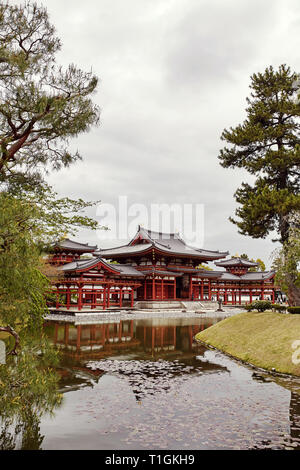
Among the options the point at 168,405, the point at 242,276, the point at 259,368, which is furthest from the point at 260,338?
the point at 242,276

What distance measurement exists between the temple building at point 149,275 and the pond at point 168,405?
1858cm

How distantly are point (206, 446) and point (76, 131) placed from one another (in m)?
6.93

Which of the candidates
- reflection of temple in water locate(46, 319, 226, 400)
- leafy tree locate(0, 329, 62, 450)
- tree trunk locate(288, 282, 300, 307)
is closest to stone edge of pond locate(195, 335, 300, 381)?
reflection of temple in water locate(46, 319, 226, 400)

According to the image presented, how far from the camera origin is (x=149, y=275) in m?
41.3

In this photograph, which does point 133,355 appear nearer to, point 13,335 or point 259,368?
point 259,368

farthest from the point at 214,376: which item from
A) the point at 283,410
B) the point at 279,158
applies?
the point at 279,158

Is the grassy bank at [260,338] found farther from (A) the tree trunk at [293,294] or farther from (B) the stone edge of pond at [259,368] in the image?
(A) the tree trunk at [293,294]

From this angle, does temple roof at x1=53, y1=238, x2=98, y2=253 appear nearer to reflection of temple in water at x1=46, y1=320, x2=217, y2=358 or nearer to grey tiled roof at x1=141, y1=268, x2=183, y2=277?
grey tiled roof at x1=141, y1=268, x2=183, y2=277

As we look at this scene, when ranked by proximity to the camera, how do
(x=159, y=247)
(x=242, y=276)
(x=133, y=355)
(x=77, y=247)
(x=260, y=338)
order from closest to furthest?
(x=133, y=355) < (x=260, y=338) < (x=159, y=247) < (x=77, y=247) < (x=242, y=276)

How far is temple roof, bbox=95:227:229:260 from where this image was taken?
145ft

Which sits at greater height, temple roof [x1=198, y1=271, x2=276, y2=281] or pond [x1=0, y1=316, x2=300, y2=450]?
temple roof [x1=198, y1=271, x2=276, y2=281]

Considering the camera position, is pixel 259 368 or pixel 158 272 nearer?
pixel 259 368

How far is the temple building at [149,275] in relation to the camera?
3331 cm

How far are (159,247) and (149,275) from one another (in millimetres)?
3998
